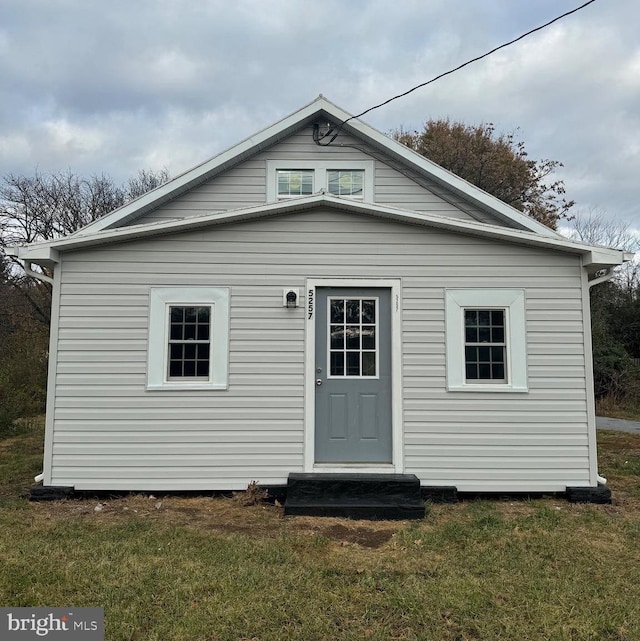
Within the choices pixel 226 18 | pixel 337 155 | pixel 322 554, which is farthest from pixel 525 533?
pixel 226 18

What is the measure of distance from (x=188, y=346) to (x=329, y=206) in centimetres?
235

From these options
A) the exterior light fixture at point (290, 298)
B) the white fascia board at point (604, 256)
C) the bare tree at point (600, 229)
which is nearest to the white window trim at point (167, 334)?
the exterior light fixture at point (290, 298)

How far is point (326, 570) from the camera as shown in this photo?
3635 mm

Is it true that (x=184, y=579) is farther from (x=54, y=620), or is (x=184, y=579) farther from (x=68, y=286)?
(x=68, y=286)

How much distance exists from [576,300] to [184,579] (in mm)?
5040

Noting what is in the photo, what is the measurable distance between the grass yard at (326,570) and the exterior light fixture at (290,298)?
227 centimetres

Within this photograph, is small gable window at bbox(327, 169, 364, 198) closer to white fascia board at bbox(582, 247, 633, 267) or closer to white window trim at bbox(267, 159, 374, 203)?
white window trim at bbox(267, 159, 374, 203)

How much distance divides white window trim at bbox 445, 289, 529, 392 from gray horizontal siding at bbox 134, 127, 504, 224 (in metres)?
2.35

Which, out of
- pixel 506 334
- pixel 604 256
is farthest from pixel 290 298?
pixel 604 256

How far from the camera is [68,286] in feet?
18.7

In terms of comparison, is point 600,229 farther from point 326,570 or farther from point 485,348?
point 326,570

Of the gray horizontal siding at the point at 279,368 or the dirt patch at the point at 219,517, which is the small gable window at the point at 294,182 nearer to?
the gray horizontal siding at the point at 279,368

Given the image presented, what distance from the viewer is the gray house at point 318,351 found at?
5.56m

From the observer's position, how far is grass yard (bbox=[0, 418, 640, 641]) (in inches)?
115
